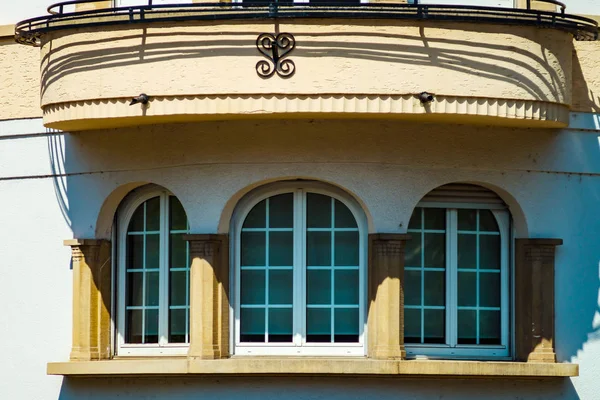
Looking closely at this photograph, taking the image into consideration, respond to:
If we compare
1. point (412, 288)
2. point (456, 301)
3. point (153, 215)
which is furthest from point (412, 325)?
point (153, 215)

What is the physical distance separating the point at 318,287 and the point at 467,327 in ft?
6.10

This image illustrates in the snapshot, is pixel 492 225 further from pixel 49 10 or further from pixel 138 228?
pixel 49 10

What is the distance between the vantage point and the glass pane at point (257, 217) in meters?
19.7

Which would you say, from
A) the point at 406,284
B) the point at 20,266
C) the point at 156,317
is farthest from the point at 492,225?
the point at 20,266

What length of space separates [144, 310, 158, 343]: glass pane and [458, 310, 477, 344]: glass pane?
3.65 m

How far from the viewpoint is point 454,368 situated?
61.8 feet

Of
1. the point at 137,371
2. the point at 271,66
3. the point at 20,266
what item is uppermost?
the point at 271,66

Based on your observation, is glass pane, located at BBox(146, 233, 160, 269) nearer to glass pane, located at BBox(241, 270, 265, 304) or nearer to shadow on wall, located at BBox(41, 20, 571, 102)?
glass pane, located at BBox(241, 270, 265, 304)

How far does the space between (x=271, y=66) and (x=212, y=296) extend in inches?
112

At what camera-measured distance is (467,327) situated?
19844 millimetres

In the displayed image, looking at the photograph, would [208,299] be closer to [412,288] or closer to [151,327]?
[151,327]

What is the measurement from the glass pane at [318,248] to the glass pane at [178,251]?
152 cm

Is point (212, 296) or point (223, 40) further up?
point (223, 40)

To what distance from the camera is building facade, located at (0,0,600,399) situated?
1833cm
